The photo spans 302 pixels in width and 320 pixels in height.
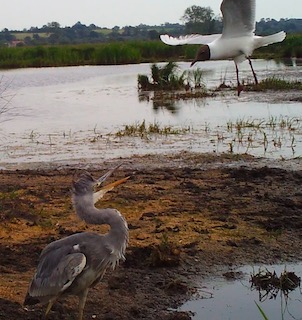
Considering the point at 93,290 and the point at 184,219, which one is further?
the point at 184,219

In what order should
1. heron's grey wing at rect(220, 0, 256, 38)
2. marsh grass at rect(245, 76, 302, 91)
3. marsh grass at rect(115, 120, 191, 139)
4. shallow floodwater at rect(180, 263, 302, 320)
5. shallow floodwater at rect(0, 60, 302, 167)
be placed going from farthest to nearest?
marsh grass at rect(245, 76, 302, 91), marsh grass at rect(115, 120, 191, 139), shallow floodwater at rect(0, 60, 302, 167), heron's grey wing at rect(220, 0, 256, 38), shallow floodwater at rect(180, 263, 302, 320)

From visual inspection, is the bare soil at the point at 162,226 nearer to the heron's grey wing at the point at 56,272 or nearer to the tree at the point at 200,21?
the heron's grey wing at the point at 56,272

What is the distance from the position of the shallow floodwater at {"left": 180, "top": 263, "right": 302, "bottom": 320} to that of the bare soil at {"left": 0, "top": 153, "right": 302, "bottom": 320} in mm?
172

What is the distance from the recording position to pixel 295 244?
7.09m

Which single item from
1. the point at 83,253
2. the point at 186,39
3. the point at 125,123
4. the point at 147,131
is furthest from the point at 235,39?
the point at 83,253

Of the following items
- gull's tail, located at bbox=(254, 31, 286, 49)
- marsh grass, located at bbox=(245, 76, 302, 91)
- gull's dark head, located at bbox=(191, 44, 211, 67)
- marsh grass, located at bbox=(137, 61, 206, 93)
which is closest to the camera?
gull's tail, located at bbox=(254, 31, 286, 49)

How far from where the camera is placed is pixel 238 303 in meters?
5.88

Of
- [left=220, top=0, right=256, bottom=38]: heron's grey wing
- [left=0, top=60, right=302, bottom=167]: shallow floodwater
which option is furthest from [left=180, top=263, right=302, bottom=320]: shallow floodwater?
[left=0, top=60, right=302, bottom=167]: shallow floodwater

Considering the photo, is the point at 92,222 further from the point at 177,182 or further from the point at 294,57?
the point at 294,57

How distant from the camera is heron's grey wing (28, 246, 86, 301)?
15.6 ft

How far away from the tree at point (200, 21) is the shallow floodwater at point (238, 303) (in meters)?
18.0

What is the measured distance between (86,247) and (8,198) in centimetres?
378

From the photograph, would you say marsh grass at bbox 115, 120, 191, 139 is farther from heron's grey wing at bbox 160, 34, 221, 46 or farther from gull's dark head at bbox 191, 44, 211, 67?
gull's dark head at bbox 191, 44, 211, 67

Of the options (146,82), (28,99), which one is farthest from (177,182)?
(146,82)
